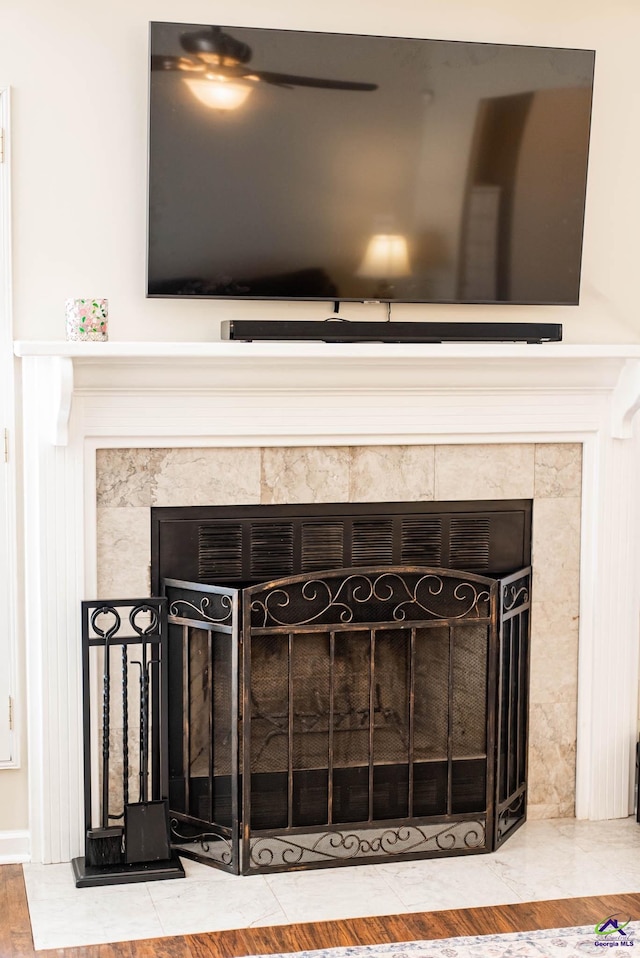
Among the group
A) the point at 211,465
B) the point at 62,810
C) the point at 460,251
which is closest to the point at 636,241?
the point at 460,251

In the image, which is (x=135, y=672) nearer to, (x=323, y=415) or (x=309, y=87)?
(x=323, y=415)

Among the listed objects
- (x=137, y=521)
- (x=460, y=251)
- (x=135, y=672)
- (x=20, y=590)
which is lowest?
(x=135, y=672)

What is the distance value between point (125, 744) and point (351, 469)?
1016mm

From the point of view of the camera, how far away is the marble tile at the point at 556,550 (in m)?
3.49

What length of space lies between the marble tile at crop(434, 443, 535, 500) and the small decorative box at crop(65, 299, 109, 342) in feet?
3.53

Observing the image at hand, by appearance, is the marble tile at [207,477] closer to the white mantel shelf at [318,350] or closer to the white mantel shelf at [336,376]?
the white mantel shelf at [336,376]

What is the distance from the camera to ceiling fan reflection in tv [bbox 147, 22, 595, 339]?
3.04 meters

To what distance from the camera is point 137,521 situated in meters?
3.21

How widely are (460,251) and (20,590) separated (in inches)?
62.7

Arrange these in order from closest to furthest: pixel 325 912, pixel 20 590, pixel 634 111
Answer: pixel 325 912 < pixel 20 590 < pixel 634 111

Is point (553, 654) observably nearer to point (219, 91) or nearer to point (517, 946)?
point (517, 946)

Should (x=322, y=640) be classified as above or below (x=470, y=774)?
above

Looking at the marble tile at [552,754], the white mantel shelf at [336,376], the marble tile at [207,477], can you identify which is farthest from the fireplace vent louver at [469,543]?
the marble tile at [207,477]

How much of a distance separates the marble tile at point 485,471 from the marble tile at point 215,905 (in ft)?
4.08
